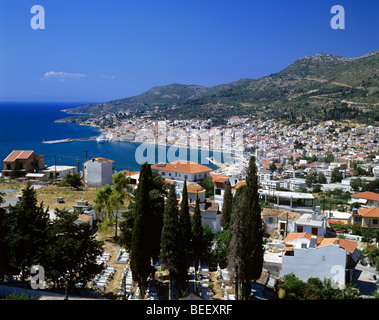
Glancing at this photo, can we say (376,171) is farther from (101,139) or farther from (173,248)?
(101,139)

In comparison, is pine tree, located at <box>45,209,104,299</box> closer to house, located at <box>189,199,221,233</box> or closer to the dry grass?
the dry grass

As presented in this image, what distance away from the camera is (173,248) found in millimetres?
5680

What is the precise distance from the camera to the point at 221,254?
7.32 m

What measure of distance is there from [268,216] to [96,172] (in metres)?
6.81

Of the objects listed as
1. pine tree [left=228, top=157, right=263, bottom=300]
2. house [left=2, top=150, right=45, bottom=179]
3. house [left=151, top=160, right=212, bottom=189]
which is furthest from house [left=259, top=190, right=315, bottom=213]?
house [left=2, top=150, right=45, bottom=179]

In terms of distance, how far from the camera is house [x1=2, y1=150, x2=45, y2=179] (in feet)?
46.8

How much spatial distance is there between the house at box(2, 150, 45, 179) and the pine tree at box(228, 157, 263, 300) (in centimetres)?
1132

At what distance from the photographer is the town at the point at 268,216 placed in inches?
247

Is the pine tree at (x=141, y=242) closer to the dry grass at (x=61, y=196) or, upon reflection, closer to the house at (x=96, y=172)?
the dry grass at (x=61, y=196)

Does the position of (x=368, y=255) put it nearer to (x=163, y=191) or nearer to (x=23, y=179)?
(x=163, y=191)

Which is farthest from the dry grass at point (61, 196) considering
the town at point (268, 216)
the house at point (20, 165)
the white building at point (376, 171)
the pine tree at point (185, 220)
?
the white building at point (376, 171)

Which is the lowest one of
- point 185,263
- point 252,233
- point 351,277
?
point 351,277
